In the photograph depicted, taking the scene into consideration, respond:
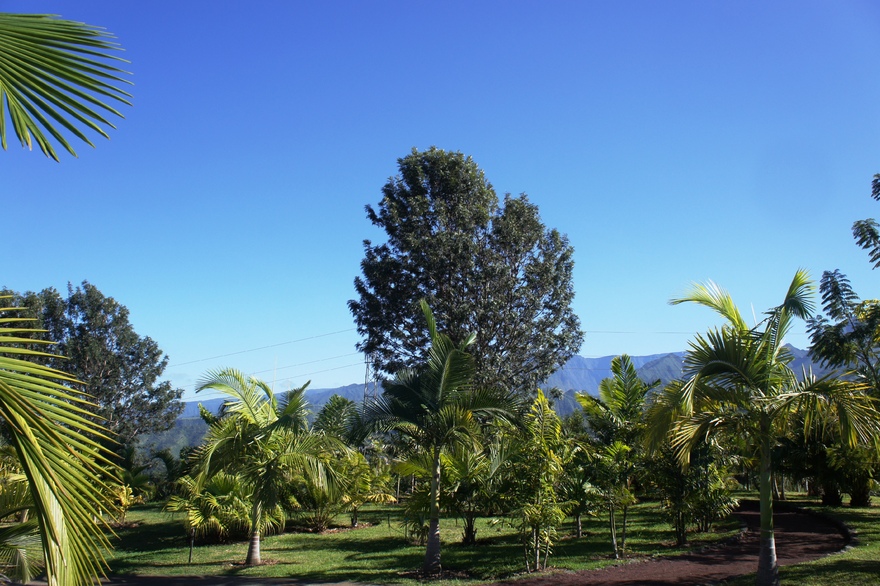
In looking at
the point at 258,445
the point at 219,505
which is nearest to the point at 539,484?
the point at 258,445

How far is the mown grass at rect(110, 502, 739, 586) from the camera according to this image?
464 inches

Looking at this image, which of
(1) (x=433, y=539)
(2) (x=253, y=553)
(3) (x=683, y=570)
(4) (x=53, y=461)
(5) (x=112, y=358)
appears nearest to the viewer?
(4) (x=53, y=461)

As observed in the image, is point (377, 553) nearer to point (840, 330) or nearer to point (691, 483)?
point (691, 483)

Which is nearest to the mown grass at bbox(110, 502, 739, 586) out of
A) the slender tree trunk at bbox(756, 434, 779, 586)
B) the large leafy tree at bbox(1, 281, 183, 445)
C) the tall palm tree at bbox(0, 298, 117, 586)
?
the slender tree trunk at bbox(756, 434, 779, 586)

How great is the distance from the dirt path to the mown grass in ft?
1.81

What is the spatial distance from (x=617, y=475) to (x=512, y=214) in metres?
13.4

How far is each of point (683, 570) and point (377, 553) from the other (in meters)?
6.94

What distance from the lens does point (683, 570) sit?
10.7 meters

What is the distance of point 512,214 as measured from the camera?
23.8m

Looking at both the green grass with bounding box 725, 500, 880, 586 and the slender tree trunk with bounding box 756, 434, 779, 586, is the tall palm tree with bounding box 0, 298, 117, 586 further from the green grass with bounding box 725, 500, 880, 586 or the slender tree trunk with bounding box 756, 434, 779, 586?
the green grass with bounding box 725, 500, 880, 586

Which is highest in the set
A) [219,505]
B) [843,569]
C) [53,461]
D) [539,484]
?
[53,461]

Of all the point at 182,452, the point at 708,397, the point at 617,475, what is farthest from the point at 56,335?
the point at 708,397

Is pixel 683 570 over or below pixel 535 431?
below

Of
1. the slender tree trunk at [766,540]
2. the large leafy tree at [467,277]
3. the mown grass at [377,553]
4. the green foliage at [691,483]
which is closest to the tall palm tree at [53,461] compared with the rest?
the slender tree trunk at [766,540]
